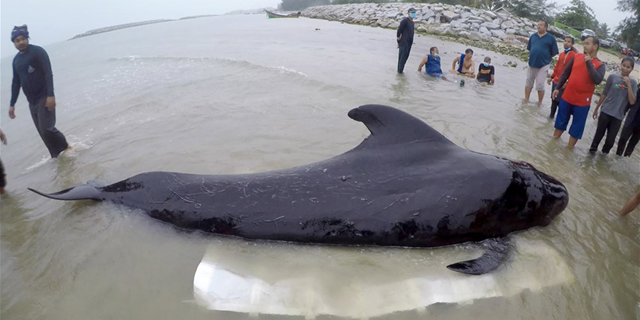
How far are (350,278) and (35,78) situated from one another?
639cm

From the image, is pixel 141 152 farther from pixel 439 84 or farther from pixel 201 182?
pixel 439 84

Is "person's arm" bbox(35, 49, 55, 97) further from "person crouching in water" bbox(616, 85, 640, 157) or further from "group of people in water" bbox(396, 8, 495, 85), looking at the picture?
"person crouching in water" bbox(616, 85, 640, 157)

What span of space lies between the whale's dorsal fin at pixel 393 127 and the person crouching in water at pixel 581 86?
4107 mm

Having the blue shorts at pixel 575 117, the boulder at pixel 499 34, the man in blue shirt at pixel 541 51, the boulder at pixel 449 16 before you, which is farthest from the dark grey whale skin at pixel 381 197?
the boulder at pixel 449 16

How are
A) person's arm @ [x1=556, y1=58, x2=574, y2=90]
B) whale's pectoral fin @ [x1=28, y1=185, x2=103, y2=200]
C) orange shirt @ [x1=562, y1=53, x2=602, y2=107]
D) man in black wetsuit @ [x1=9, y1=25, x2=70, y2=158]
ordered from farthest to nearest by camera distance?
person's arm @ [x1=556, y1=58, x2=574, y2=90] < orange shirt @ [x1=562, y1=53, x2=602, y2=107] < man in black wetsuit @ [x1=9, y1=25, x2=70, y2=158] < whale's pectoral fin @ [x1=28, y1=185, x2=103, y2=200]

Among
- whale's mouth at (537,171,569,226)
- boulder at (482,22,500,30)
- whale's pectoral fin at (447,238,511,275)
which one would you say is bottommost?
whale's pectoral fin at (447,238,511,275)

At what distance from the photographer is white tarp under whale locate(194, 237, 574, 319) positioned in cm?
303

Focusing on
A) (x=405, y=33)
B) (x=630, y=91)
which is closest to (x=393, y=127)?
(x=630, y=91)

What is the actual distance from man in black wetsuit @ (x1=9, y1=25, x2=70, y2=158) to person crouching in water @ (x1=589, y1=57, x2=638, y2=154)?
9.77m

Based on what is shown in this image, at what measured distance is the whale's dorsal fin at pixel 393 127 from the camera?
13.5 ft

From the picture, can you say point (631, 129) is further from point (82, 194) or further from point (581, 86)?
point (82, 194)

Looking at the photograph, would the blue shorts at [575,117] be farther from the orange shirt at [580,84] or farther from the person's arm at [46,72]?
the person's arm at [46,72]

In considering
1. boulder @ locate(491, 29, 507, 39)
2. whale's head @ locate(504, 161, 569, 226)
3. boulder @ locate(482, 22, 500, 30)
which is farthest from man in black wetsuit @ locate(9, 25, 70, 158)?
boulder @ locate(482, 22, 500, 30)

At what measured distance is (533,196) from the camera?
3834 mm
